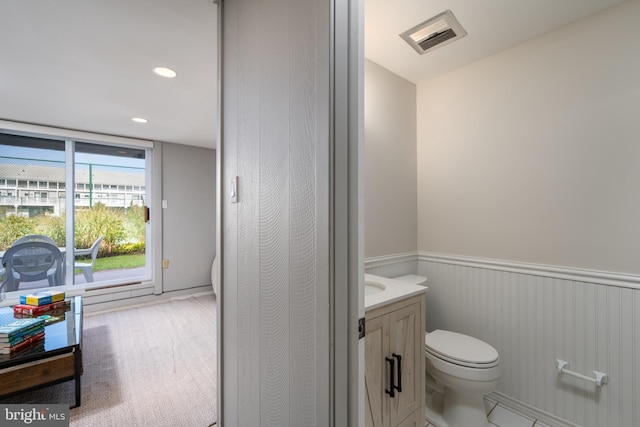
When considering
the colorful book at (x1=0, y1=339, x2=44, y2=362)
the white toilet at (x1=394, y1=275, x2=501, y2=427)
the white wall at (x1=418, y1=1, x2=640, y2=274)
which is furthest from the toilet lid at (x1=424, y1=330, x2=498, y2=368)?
the colorful book at (x1=0, y1=339, x2=44, y2=362)

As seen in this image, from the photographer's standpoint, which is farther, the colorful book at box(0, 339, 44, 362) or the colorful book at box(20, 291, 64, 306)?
the colorful book at box(20, 291, 64, 306)

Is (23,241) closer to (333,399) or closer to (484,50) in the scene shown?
(333,399)

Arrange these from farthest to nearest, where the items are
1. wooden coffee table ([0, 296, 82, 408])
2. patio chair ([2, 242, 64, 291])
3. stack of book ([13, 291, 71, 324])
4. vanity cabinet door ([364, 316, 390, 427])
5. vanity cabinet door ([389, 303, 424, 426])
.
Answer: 1. patio chair ([2, 242, 64, 291])
2. stack of book ([13, 291, 71, 324])
3. wooden coffee table ([0, 296, 82, 408])
4. vanity cabinet door ([389, 303, 424, 426])
5. vanity cabinet door ([364, 316, 390, 427])

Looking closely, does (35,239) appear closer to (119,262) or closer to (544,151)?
(119,262)

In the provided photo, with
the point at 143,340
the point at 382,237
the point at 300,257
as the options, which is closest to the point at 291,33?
the point at 300,257

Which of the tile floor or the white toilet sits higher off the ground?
the white toilet

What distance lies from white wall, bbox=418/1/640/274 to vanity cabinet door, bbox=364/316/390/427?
1.22 metres

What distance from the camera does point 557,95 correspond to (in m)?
1.69

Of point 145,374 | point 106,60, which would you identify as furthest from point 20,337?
point 106,60

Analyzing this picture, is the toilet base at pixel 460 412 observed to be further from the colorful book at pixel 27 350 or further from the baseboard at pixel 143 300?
the baseboard at pixel 143 300

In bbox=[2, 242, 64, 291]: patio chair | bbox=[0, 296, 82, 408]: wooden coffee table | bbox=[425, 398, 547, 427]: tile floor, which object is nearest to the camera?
bbox=[0, 296, 82, 408]: wooden coffee table

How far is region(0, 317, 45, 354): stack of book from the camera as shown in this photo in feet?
5.29

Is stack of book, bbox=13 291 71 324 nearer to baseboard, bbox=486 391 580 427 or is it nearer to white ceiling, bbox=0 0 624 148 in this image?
white ceiling, bbox=0 0 624 148

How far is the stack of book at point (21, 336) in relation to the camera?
1612mm
